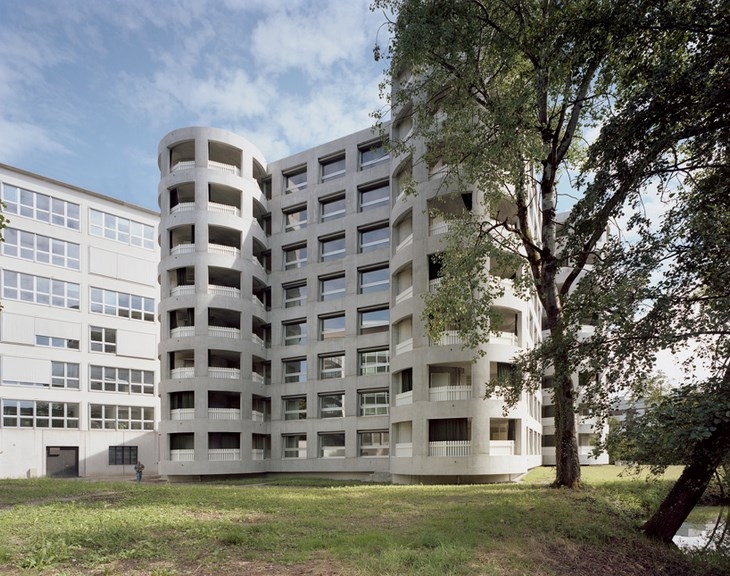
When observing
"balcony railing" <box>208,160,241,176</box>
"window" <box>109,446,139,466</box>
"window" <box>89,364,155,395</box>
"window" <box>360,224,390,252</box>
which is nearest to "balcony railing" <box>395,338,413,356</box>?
"window" <box>360,224,390,252</box>

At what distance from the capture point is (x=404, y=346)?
29.5 metres

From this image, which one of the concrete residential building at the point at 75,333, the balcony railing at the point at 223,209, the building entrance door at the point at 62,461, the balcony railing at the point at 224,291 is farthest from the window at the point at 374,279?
the building entrance door at the point at 62,461

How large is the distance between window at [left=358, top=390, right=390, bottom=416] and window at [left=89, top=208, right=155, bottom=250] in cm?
2742

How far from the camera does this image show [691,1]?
35.9 feet

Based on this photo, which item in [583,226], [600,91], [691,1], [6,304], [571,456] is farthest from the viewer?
[6,304]

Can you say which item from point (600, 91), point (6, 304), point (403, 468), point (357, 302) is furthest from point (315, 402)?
point (600, 91)

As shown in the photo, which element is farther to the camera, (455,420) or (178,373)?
(178,373)

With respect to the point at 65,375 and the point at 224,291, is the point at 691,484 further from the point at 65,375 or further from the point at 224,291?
the point at 65,375

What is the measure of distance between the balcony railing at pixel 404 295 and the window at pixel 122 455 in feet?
99.6

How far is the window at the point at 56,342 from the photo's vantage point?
1770 inches

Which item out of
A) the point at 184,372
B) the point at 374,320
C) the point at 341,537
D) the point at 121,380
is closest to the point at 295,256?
the point at 374,320

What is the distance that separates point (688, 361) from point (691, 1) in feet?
22.8

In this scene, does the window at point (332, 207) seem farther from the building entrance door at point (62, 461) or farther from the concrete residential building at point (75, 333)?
the building entrance door at point (62, 461)

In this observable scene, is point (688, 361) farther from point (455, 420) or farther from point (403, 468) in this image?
point (403, 468)
